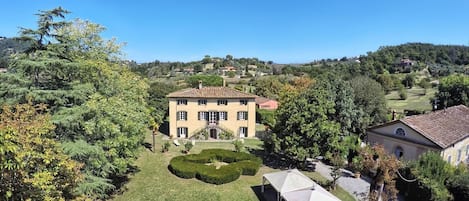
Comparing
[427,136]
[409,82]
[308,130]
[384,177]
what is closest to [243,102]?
[308,130]

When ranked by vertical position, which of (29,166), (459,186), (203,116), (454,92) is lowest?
(459,186)

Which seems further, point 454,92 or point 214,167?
point 454,92

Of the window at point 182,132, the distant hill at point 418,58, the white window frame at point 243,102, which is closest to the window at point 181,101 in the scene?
the window at point 182,132

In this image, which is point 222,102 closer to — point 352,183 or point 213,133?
point 213,133

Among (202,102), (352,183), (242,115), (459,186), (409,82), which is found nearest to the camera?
(459,186)

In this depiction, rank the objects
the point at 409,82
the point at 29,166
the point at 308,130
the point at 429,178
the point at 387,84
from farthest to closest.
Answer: the point at 409,82 < the point at 387,84 < the point at 308,130 < the point at 429,178 < the point at 29,166

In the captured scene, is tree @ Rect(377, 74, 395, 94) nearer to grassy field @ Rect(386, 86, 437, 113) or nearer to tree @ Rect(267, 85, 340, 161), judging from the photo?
grassy field @ Rect(386, 86, 437, 113)

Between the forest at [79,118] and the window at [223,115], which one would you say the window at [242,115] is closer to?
the window at [223,115]

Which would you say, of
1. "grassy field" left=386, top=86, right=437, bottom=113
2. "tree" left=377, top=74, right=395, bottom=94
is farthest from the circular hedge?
"tree" left=377, top=74, right=395, bottom=94
